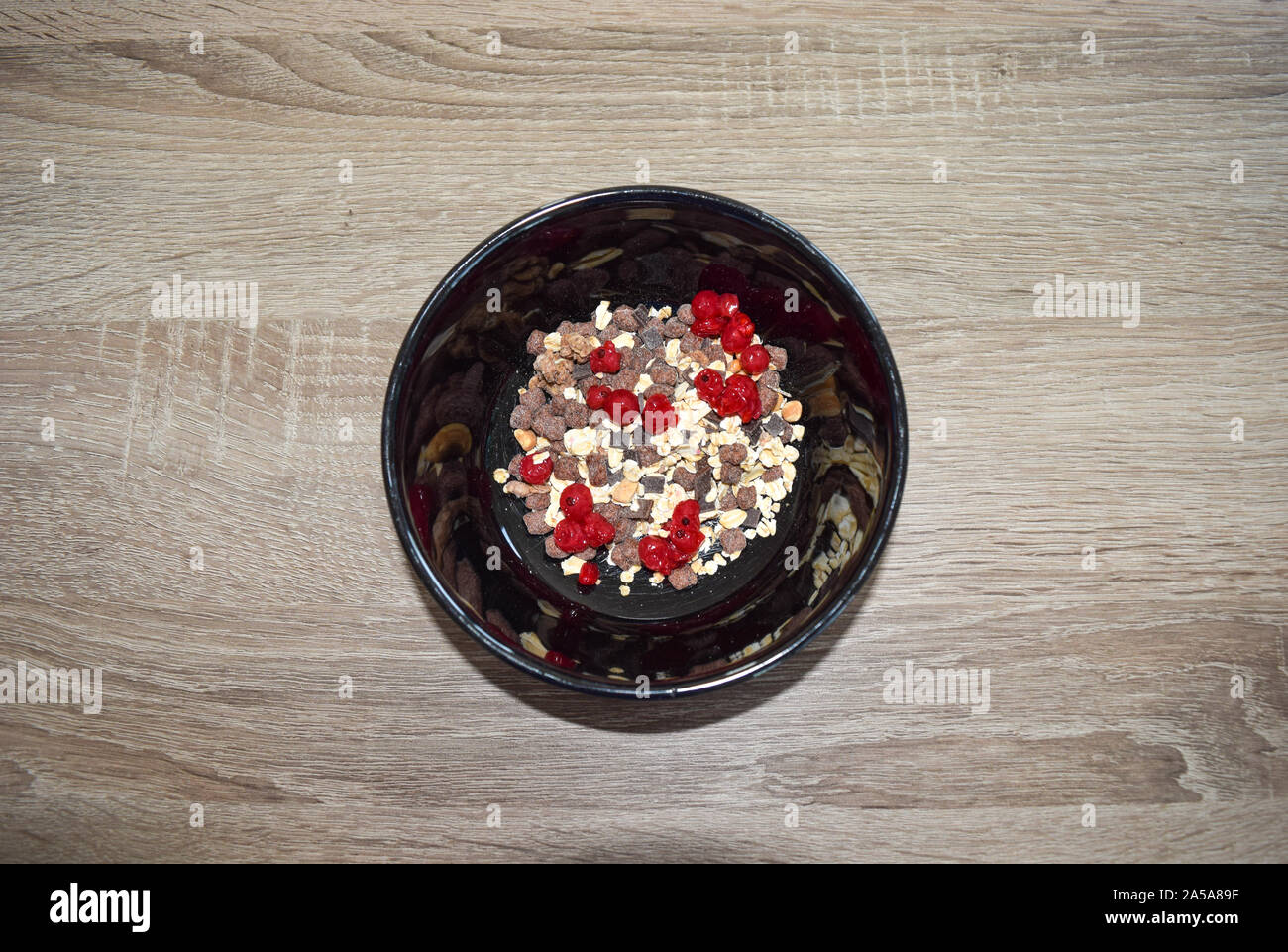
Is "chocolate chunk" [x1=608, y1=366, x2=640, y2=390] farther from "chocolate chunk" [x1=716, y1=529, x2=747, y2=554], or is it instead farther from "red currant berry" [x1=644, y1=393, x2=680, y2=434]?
"chocolate chunk" [x1=716, y1=529, x2=747, y2=554]

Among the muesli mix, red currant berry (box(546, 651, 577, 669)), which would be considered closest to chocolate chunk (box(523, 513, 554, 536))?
the muesli mix

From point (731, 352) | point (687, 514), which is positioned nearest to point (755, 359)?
point (731, 352)

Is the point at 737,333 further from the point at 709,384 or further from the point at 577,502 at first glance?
the point at 577,502

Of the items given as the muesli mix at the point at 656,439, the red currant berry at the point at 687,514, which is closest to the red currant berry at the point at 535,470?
the muesli mix at the point at 656,439

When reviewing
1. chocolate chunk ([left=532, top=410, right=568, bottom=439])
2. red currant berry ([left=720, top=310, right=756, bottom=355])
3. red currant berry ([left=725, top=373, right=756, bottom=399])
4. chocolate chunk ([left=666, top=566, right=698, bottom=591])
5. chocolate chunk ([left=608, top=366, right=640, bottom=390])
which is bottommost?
chocolate chunk ([left=666, top=566, right=698, bottom=591])

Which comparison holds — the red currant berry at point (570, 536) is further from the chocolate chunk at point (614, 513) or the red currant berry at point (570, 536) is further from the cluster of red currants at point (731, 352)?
the cluster of red currants at point (731, 352)

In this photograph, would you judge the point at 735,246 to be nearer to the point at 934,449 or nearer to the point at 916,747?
the point at 934,449
